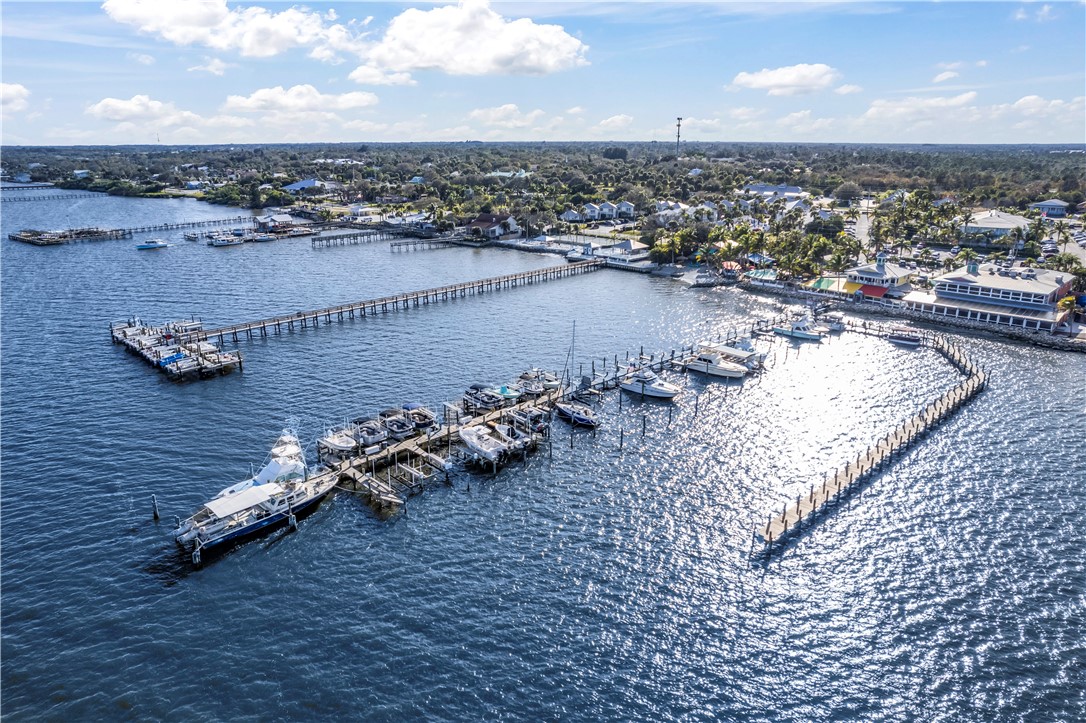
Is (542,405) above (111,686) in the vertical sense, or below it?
above

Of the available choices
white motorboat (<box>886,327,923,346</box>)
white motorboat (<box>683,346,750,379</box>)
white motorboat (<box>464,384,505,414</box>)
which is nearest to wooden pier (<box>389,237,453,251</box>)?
white motorboat (<box>683,346,750,379</box>)

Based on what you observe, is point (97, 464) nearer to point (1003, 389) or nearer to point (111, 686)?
point (111, 686)

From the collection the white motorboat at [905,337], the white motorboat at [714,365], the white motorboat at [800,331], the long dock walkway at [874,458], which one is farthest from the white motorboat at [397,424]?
the white motorboat at [905,337]

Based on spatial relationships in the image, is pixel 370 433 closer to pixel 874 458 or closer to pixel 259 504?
pixel 259 504

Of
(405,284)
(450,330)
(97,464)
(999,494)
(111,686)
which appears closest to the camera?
(111,686)

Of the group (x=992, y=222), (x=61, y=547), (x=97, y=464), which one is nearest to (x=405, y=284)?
(x=97, y=464)

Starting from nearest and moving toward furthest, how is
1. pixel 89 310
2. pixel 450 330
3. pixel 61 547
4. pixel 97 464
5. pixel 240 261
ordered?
pixel 61 547 < pixel 97 464 < pixel 450 330 < pixel 89 310 < pixel 240 261

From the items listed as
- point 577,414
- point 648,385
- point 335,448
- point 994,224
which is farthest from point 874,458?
point 994,224
